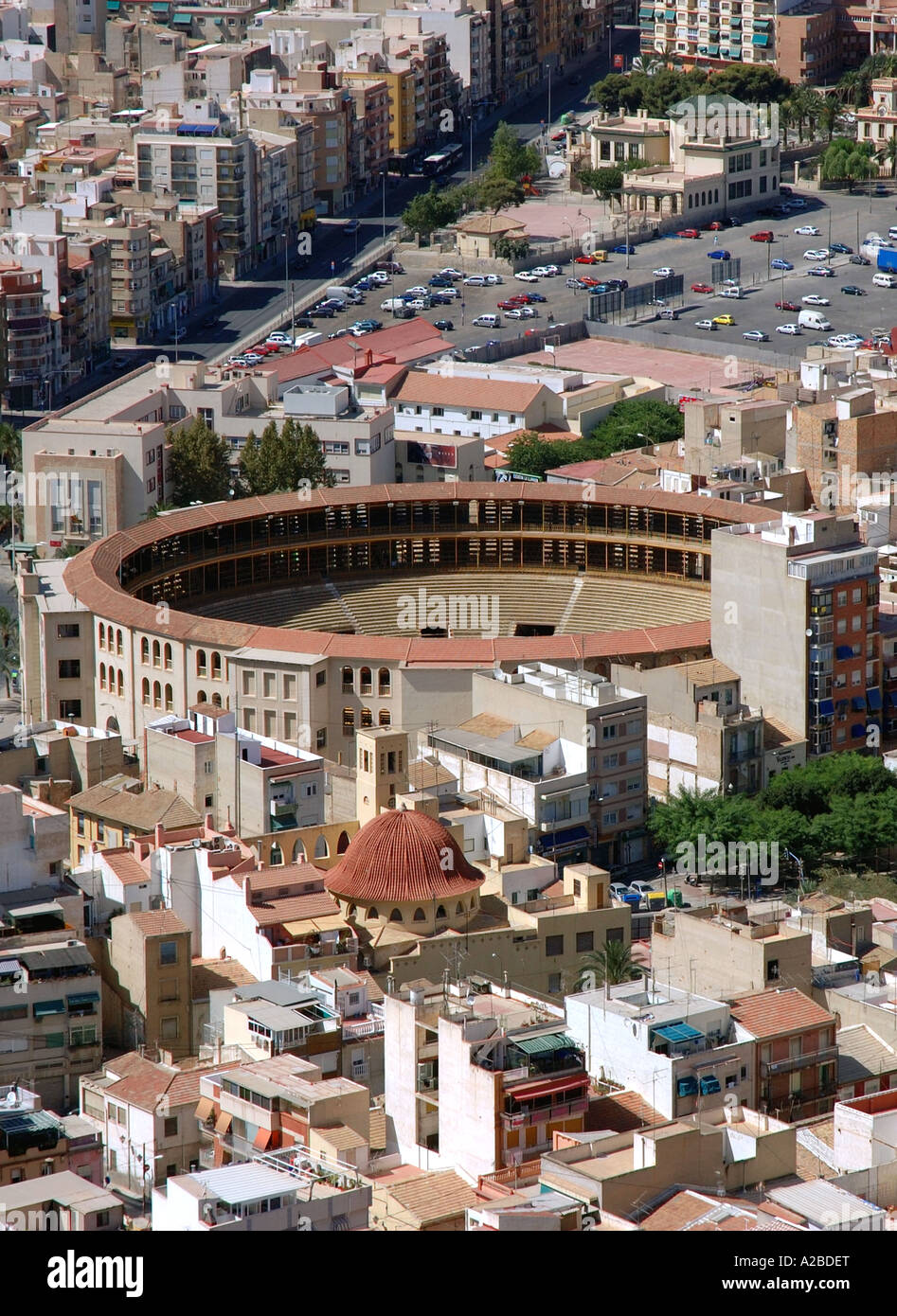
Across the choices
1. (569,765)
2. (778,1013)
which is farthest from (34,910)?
(569,765)

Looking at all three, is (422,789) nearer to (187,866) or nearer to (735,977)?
(187,866)

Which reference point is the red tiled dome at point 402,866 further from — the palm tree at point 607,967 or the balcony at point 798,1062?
the balcony at point 798,1062

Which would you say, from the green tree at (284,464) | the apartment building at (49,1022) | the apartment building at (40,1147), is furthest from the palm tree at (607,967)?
the green tree at (284,464)

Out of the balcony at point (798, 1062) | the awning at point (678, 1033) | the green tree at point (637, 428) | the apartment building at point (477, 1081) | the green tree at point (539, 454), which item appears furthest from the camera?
the green tree at point (637, 428)

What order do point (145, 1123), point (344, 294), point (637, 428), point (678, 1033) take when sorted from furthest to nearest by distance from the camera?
1. point (344, 294)
2. point (637, 428)
3. point (145, 1123)
4. point (678, 1033)

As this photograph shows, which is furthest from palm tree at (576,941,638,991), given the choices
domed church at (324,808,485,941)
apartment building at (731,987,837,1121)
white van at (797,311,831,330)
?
white van at (797,311,831,330)

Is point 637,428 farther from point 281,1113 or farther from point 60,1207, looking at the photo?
point 60,1207
